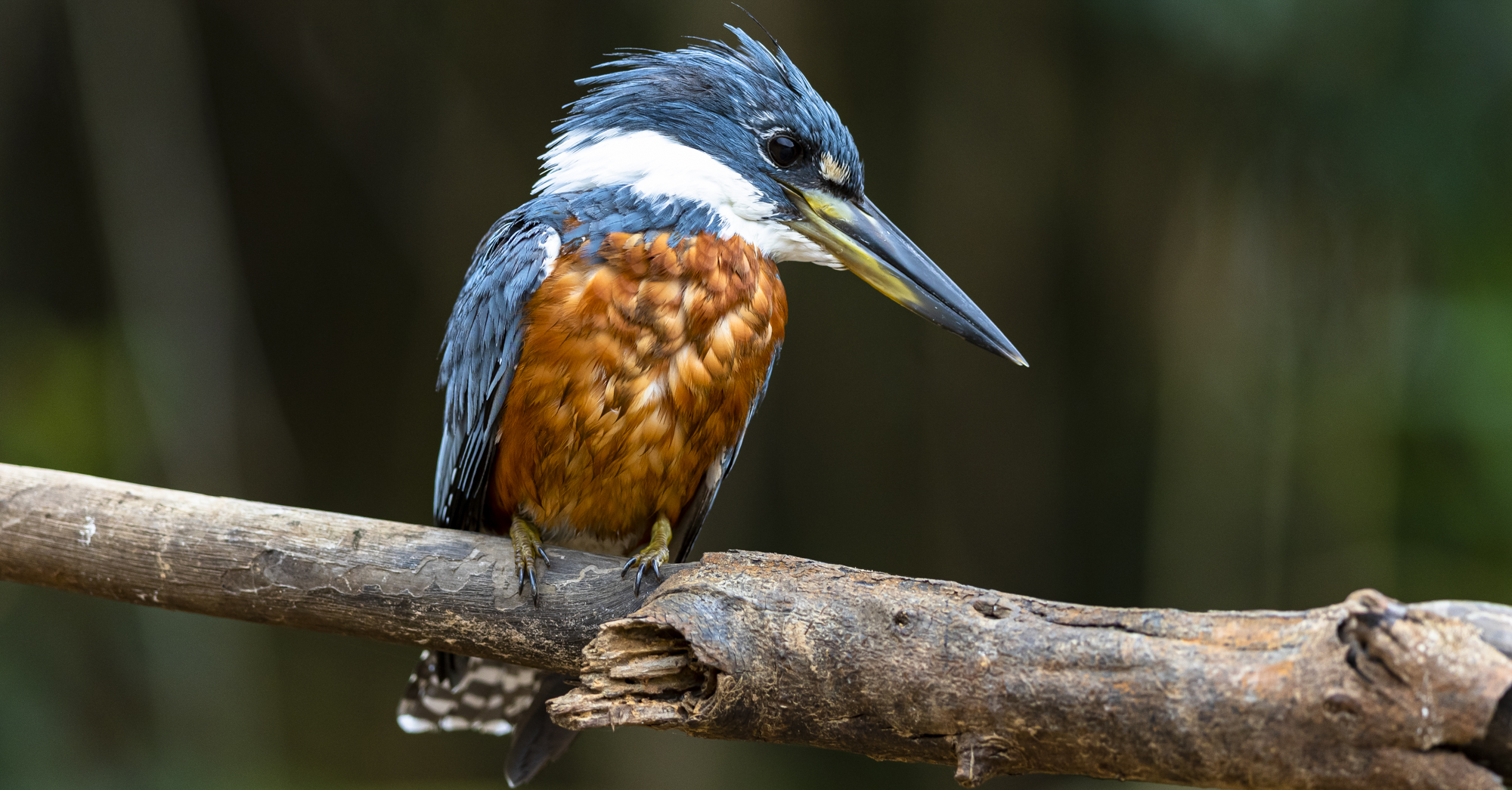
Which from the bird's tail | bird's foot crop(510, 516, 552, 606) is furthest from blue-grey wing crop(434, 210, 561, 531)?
the bird's tail

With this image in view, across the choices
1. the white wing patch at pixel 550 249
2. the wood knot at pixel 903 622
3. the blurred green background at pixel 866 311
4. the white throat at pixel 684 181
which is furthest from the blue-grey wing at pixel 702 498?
the blurred green background at pixel 866 311

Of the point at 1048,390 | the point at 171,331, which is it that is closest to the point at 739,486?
the point at 1048,390

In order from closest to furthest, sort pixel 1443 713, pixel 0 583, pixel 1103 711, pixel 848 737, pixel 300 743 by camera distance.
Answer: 1. pixel 1443 713
2. pixel 1103 711
3. pixel 848 737
4. pixel 0 583
5. pixel 300 743

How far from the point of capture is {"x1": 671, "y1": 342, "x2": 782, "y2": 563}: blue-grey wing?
183 centimetres

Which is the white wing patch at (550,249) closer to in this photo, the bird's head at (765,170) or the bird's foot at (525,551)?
the bird's head at (765,170)

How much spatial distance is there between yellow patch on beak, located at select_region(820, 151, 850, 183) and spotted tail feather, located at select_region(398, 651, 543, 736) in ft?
3.59

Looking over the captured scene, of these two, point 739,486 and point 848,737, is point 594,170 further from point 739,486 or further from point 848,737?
point 739,486

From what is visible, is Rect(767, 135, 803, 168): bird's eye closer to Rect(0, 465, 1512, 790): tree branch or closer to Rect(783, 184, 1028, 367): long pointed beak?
Rect(783, 184, 1028, 367): long pointed beak

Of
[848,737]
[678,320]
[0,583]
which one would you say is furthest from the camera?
[0,583]

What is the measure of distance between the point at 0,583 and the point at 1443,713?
352 cm

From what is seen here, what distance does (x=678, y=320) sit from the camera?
164 cm

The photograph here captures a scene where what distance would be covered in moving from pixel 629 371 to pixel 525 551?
0.32m

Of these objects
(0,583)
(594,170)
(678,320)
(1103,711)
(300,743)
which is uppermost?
(594,170)

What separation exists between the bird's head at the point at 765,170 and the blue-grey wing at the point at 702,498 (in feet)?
0.72
